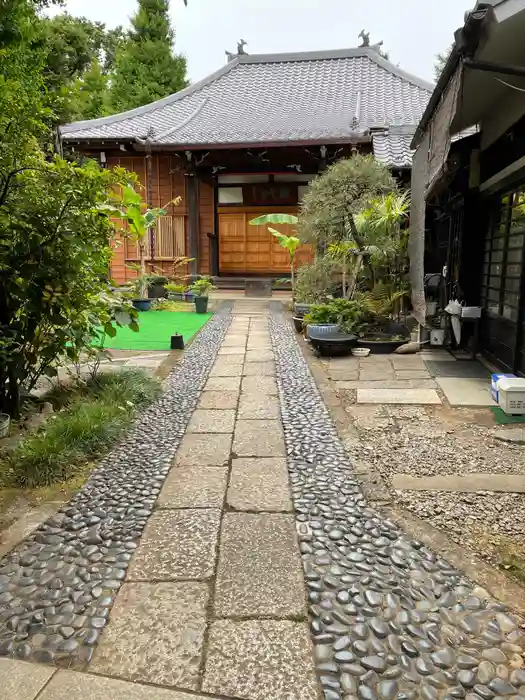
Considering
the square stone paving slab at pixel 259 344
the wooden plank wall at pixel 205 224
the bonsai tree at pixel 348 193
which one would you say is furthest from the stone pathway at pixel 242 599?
the wooden plank wall at pixel 205 224

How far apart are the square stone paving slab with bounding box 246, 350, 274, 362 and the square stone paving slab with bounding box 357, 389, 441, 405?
1.60m

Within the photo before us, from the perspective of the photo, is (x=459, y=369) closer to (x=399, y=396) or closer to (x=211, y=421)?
(x=399, y=396)

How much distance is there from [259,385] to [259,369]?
673mm

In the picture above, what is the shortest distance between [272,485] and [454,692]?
140cm

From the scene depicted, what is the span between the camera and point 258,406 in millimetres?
4129

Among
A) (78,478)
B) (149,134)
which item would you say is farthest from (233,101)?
(78,478)

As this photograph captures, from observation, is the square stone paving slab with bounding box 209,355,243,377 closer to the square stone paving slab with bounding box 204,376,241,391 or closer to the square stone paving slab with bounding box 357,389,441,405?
the square stone paving slab with bounding box 204,376,241,391

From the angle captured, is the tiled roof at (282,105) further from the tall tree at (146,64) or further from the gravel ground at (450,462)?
the gravel ground at (450,462)

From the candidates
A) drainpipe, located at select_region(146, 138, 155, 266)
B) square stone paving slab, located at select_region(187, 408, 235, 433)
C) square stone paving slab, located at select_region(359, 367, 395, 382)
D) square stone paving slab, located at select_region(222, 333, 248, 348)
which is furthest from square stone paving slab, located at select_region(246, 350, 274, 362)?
drainpipe, located at select_region(146, 138, 155, 266)

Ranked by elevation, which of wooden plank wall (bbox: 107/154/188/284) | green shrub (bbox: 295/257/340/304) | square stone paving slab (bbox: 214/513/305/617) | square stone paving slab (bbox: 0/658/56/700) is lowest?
square stone paving slab (bbox: 0/658/56/700)

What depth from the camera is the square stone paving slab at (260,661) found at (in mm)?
1406

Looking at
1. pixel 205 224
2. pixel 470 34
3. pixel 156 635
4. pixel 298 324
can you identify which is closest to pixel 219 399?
pixel 156 635

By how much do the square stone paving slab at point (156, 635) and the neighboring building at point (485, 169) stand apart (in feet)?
10.3

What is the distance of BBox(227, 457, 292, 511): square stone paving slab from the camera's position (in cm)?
248
